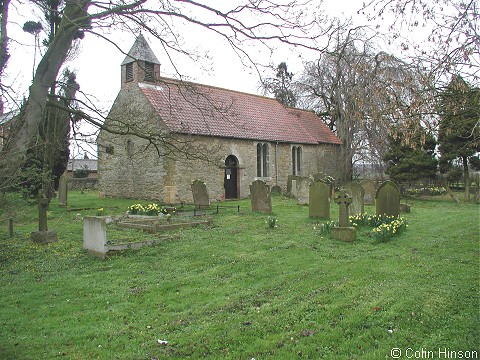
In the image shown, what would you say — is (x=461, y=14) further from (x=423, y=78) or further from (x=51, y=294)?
(x=51, y=294)

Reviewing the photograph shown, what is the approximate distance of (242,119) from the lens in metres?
24.4

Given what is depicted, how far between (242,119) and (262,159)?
2738 mm

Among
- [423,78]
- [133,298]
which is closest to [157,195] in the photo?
[133,298]

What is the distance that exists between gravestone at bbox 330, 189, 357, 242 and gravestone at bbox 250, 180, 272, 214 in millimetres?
5240

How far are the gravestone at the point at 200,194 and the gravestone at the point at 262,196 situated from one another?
218 cm

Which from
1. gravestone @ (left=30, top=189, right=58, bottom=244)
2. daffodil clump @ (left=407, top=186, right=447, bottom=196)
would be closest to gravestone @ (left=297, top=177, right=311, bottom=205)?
daffodil clump @ (left=407, top=186, right=447, bottom=196)

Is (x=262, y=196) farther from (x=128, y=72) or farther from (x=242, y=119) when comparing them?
(x=128, y=72)

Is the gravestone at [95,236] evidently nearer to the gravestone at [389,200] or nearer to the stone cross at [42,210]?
the stone cross at [42,210]

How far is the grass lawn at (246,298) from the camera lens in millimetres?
4152

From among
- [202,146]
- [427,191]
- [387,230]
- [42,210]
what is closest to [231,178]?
[202,146]

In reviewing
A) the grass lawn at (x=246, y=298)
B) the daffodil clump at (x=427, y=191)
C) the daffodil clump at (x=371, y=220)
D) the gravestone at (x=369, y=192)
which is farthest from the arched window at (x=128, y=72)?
the daffodil clump at (x=427, y=191)

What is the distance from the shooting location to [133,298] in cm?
595

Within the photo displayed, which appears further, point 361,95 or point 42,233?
point 42,233

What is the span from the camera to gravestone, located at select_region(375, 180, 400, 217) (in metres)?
10.9
